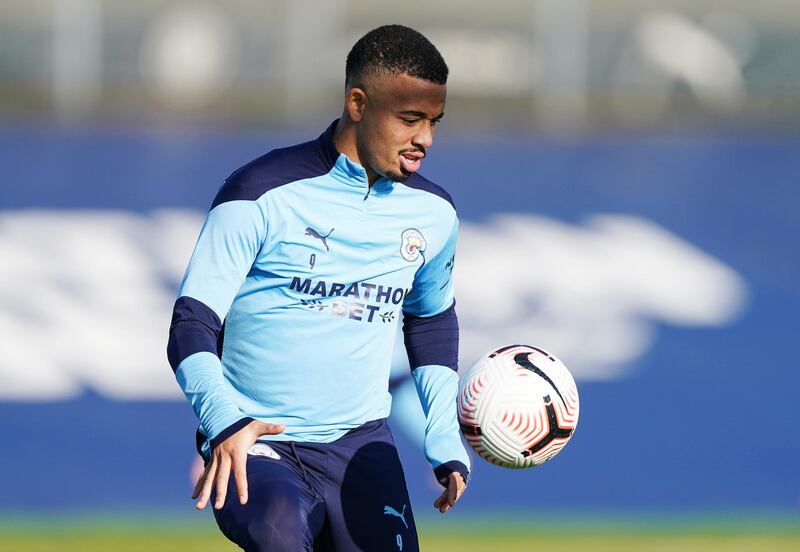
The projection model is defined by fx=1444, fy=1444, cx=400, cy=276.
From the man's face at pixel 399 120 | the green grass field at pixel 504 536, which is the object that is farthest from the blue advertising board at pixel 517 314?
the man's face at pixel 399 120

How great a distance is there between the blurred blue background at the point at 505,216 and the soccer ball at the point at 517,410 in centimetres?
401

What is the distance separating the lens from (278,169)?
518 cm

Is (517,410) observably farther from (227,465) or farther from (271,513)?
(227,465)

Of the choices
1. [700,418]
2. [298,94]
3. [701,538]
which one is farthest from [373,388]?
[298,94]

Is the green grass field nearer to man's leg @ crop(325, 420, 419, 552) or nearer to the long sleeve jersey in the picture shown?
man's leg @ crop(325, 420, 419, 552)

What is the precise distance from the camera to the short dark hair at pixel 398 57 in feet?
16.8

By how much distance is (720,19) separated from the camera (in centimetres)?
1265

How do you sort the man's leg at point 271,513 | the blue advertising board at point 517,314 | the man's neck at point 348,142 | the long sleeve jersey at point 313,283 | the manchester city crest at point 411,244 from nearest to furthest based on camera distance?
the man's leg at point 271,513 → the long sleeve jersey at point 313,283 → the man's neck at point 348,142 → the manchester city crest at point 411,244 → the blue advertising board at point 517,314

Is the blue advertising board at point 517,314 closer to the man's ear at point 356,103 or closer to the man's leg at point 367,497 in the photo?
the man's leg at point 367,497

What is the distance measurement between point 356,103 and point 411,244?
58cm

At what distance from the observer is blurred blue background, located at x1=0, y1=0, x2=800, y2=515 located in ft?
34.3

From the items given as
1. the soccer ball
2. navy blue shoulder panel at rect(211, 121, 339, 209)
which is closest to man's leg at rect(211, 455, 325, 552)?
the soccer ball

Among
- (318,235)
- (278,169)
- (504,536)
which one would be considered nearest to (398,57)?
(278,169)

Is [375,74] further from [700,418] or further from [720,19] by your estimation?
[720,19]
